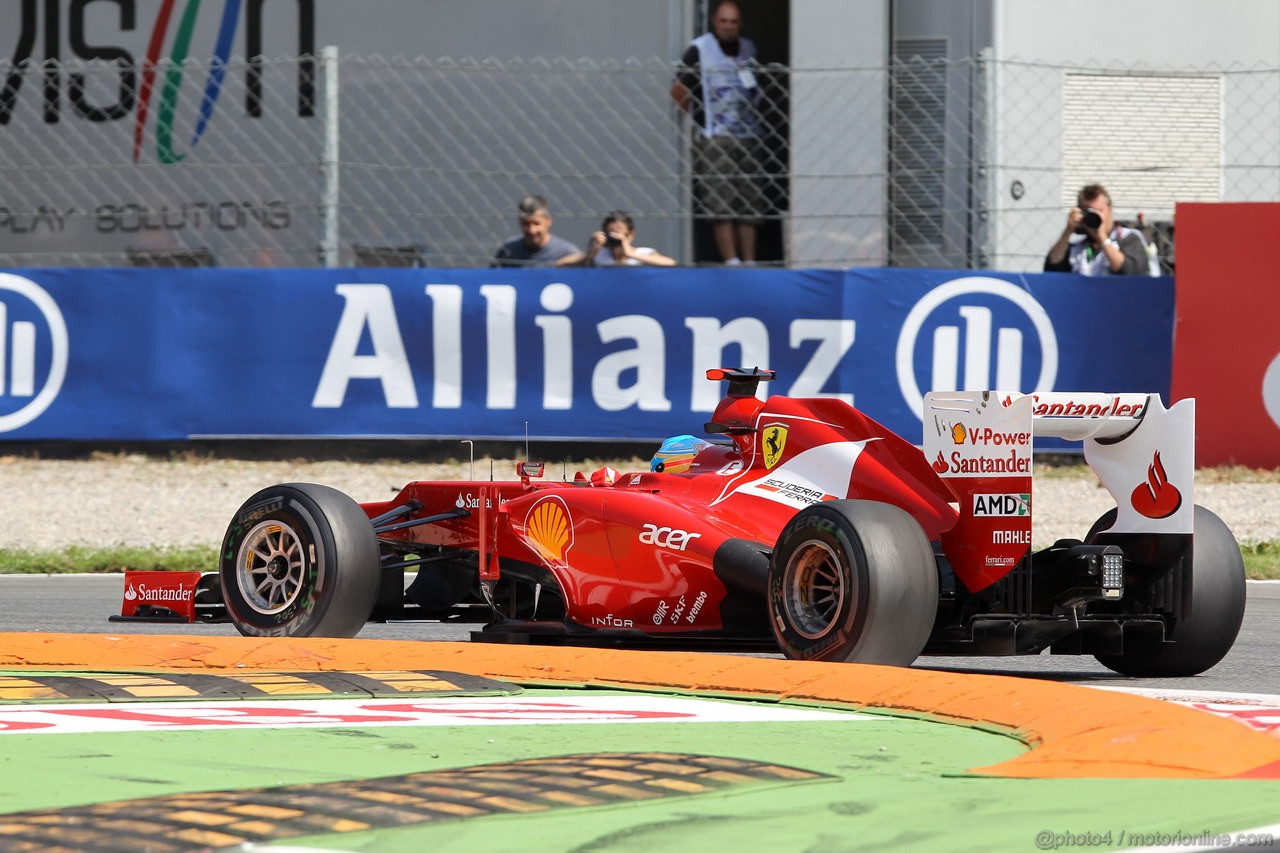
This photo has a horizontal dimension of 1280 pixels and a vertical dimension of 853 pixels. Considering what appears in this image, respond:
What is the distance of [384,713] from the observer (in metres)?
5.73

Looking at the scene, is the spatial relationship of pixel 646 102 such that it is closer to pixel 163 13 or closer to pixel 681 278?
pixel 681 278

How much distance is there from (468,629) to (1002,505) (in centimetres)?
317

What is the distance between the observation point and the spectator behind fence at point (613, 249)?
Result: 13250 millimetres

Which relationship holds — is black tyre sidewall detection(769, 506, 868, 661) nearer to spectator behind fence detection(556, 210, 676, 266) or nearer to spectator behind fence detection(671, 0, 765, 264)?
spectator behind fence detection(671, 0, 765, 264)

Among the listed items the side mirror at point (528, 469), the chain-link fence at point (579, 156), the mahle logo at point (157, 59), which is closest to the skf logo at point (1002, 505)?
the side mirror at point (528, 469)

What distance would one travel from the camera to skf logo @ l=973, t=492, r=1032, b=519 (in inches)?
265

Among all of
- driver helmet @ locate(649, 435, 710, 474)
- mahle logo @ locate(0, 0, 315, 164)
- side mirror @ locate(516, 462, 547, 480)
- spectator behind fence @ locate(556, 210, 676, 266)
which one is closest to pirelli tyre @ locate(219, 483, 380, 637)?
side mirror @ locate(516, 462, 547, 480)

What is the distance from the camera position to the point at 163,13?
17359 mm

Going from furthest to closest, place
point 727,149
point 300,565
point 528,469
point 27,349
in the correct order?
point 727,149, point 27,349, point 528,469, point 300,565

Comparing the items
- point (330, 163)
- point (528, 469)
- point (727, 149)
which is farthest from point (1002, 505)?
point (727, 149)

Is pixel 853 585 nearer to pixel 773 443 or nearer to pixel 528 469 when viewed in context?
pixel 773 443

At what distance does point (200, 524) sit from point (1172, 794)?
8.95 m

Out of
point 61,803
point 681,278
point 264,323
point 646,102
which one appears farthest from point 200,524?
point 61,803

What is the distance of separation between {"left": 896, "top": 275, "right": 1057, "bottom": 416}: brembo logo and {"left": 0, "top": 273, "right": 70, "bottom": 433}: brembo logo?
519 cm
